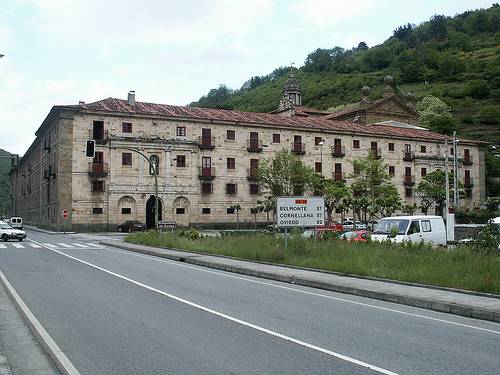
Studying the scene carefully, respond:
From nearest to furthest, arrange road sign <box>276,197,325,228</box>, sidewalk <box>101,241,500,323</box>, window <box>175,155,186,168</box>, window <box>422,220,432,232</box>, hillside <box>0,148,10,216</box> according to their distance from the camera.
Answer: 1. sidewalk <box>101,241,500,323</box>
2. road sign <box>276,197,325,228</box>
3. window <box>422,220,432,232</box>
4. window <box>175,155,186,168</box>
5. hillside <box>0,148,10,216</box>

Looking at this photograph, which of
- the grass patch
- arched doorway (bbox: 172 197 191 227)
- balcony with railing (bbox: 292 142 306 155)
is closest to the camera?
the grass patch

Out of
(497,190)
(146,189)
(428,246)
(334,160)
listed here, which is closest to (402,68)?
(497,190)

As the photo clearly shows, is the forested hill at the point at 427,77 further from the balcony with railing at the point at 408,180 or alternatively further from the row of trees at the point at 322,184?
the row of trees at the point at 322,184

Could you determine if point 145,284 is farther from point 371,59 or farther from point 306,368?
point 371,59

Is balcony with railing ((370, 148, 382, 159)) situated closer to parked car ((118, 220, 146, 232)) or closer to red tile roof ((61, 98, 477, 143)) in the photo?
red tile roof ((61, 98, 477, 143))

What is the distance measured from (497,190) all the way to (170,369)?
8702cm

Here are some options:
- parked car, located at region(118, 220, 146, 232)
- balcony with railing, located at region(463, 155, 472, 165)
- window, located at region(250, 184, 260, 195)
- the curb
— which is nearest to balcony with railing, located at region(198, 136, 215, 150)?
window, located at region(250, 184, 260, 195)

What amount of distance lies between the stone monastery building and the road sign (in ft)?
105

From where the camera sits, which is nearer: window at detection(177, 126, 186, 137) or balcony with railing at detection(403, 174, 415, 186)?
window at detection(177, 126, 186, 137)

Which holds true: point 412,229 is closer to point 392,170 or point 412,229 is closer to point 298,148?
point 298,148

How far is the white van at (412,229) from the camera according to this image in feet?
79.3

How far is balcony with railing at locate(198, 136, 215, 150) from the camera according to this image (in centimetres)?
6112

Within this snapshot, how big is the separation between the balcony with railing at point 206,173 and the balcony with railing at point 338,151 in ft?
53.3

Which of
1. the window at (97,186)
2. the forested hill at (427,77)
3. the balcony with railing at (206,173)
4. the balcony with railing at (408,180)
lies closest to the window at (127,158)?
the window at (97,186)
